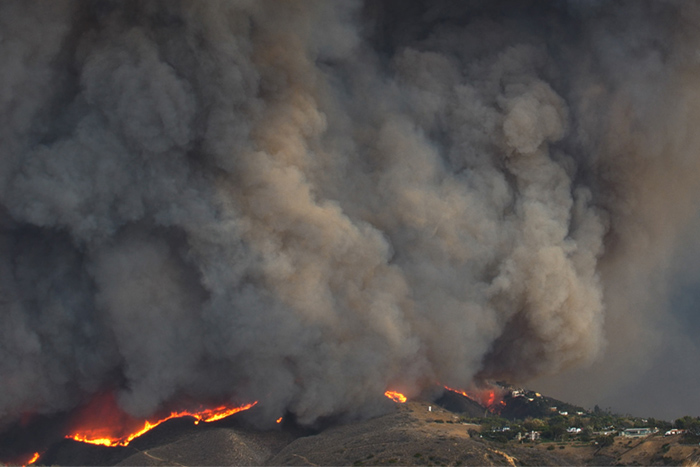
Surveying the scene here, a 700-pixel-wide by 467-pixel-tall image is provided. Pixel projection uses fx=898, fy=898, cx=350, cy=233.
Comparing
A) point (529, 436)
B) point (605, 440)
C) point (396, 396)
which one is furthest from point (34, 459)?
point (605, 440)

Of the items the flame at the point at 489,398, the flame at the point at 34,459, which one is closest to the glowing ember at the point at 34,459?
the flame at the point at 34,459

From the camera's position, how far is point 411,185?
64688 mm

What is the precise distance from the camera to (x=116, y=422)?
5884cm

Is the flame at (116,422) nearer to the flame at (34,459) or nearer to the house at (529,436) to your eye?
the flame at (34,459)

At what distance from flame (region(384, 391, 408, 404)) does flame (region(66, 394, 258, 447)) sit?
10.3 metres

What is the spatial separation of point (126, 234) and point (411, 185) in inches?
803

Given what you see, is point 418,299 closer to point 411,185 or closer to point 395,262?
point 395,262

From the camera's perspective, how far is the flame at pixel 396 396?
63166mm

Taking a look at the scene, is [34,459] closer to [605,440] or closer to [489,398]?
[489,398]

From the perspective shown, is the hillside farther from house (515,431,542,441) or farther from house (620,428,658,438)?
house (620,428,658,438)

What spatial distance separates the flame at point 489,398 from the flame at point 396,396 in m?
7.24

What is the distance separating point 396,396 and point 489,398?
12649mm

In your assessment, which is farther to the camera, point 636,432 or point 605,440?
point 636,432

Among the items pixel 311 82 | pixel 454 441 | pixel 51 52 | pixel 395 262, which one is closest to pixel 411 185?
pixel 395 262
